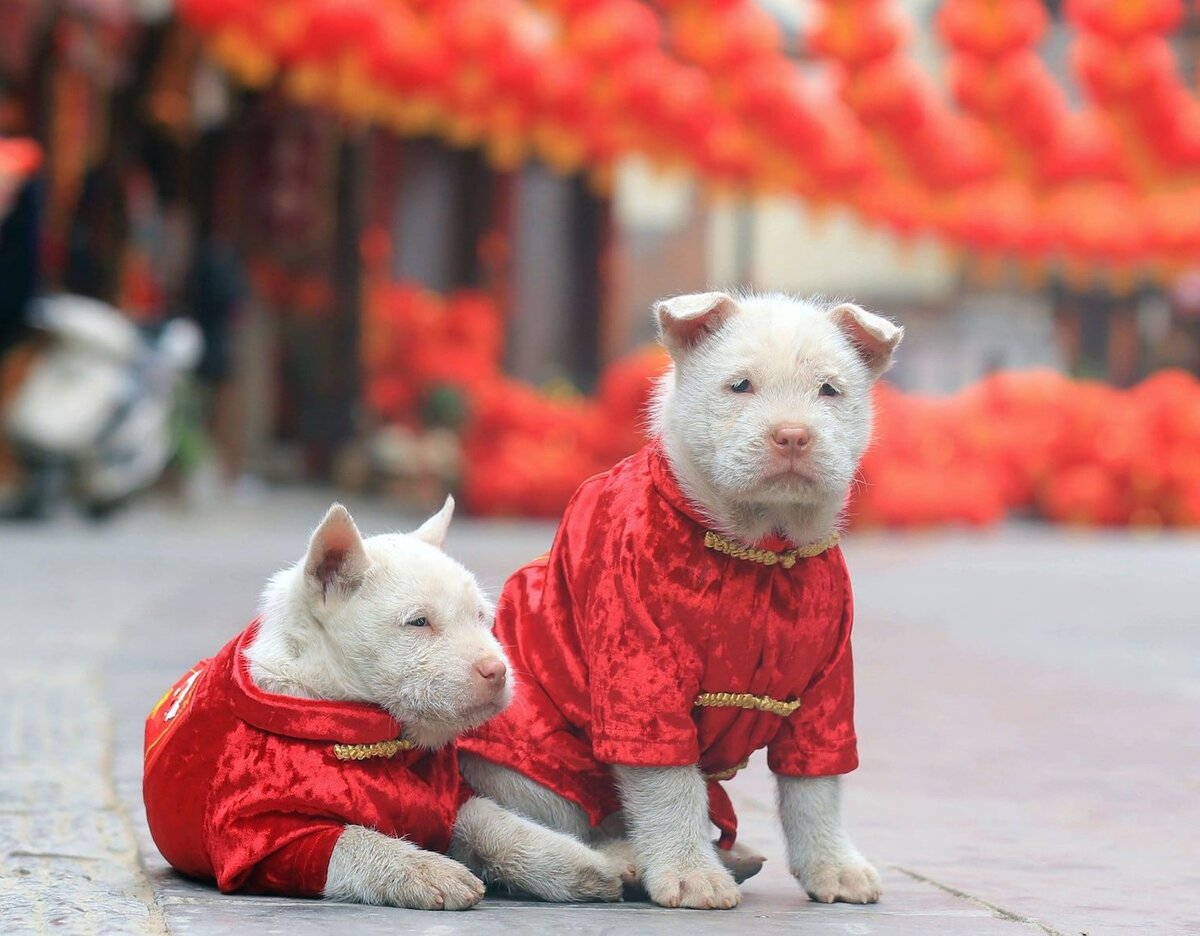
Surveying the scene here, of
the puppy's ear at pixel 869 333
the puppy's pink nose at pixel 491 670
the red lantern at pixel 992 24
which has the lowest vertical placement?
the puppy's pink nose at pixel 491 670

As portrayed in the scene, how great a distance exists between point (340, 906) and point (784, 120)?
10.1 meters

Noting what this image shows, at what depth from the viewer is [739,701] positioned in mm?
2842

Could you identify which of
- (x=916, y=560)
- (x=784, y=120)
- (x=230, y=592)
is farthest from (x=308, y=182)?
(x=230, y=592)

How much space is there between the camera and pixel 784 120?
12.2m

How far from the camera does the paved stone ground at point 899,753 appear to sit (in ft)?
9.03

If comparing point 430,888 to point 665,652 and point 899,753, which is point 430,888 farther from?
point 899,753

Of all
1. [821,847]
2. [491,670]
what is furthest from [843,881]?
[491,670]

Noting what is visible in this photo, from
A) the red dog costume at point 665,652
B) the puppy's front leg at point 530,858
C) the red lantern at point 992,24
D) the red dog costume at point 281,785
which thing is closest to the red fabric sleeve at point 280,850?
the red dog costume at point 281,785

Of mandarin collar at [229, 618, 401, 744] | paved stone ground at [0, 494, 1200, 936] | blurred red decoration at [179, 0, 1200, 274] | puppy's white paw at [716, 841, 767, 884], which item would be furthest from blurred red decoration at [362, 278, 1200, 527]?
mandarin collar at [229, 618, 401, 744]

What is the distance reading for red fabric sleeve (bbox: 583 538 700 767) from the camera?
279 cm

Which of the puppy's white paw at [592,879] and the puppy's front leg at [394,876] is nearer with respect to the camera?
the puppy's front leg at [394,876]

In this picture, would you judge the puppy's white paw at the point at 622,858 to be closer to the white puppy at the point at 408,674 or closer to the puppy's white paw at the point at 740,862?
the white puppy at the point at 408,674

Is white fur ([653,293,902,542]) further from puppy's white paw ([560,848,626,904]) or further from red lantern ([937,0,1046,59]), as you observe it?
red lantern ([937,0,1046,59])

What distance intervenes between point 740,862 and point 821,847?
0.59 feet
